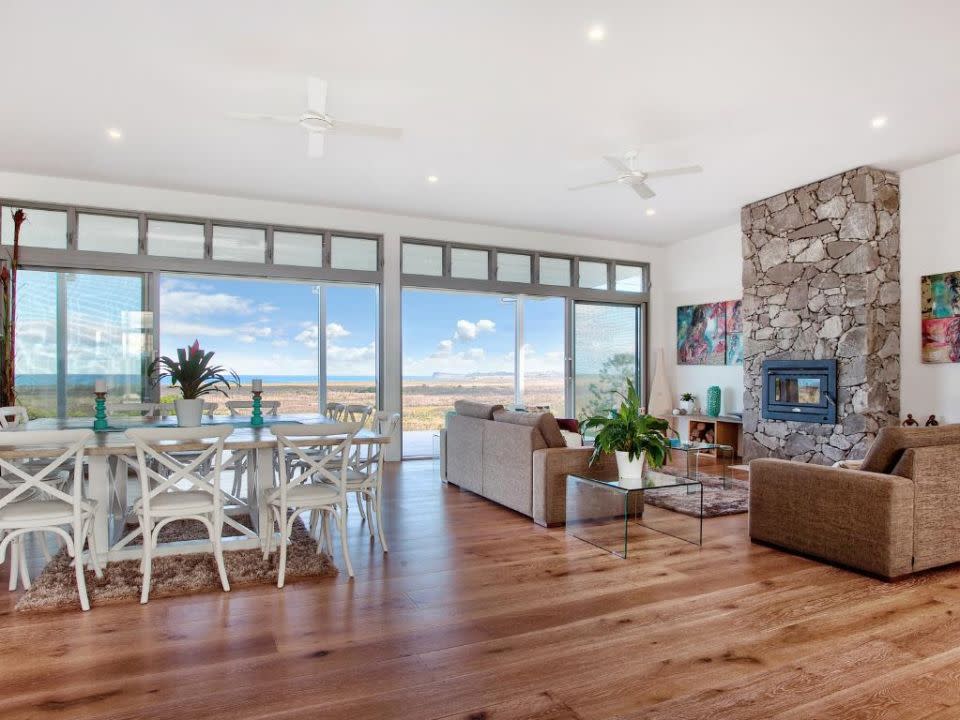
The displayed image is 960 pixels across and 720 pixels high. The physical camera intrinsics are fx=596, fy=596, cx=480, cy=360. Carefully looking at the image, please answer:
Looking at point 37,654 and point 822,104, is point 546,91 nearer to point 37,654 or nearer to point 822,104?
point 822,104

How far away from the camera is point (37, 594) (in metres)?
3.02

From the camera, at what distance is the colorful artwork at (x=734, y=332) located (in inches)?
317

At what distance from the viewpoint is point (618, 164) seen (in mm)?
5203

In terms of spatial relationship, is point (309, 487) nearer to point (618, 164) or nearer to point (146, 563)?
point (146, 563)

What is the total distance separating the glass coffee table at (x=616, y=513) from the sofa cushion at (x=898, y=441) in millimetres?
992

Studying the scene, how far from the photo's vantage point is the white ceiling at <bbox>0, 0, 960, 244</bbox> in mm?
3443

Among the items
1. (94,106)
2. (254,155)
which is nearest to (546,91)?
(254,155)

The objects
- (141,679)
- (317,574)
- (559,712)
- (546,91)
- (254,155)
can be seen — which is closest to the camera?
(559,712)

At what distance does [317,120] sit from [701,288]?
6.39m

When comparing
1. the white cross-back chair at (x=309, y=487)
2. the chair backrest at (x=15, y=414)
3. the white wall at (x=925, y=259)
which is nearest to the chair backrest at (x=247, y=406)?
the chair backrest at (x=15, y=414)

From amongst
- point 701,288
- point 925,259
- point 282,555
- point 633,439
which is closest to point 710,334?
point 701,288

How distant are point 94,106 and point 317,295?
3222mm

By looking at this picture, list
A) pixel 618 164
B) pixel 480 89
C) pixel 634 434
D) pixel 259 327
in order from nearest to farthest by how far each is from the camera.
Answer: pixel 634 434, pixel 480 89, pixel 618 164, pixel 259 327

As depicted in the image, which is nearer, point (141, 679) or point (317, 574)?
point (141, 679)
